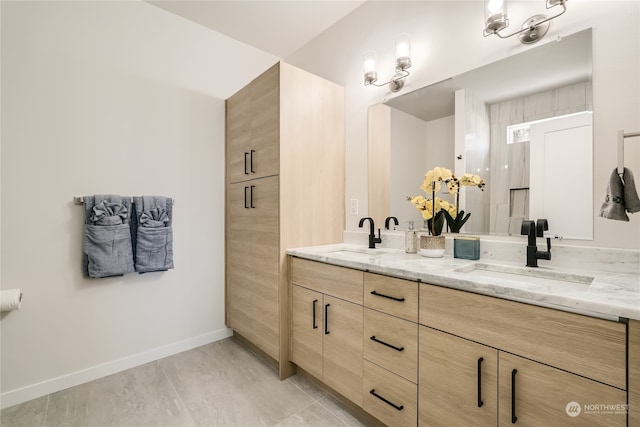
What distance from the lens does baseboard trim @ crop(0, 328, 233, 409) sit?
176 cm

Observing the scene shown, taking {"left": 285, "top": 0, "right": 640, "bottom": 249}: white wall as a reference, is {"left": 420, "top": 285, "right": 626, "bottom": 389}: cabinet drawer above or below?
below

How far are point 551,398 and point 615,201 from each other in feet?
2.30

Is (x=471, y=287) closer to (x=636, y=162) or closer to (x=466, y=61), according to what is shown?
(x=636, y=162)

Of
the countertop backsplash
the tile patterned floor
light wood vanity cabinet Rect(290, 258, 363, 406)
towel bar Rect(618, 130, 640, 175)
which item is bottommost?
the tile patterned floor

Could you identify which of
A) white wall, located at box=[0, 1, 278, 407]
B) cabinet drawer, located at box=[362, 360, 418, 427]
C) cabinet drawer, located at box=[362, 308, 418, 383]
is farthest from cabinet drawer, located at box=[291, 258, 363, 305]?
white wall, located at box=[0, 1, 278, 407]

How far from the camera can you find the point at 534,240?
4.48ft

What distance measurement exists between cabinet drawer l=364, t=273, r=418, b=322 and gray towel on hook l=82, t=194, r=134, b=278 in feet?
5.60

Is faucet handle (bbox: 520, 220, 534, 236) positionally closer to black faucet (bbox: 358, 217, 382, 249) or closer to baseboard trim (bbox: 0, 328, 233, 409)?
black faucet (bbox: 358, 217, 382, 249)

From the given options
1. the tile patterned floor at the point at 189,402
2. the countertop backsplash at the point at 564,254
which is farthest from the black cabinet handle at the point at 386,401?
the countertop backsplash at the point at 564,254

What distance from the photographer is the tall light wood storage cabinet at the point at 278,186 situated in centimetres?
198

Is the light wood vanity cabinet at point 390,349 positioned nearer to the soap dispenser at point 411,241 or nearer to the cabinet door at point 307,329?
the cabinet door at point 307,329

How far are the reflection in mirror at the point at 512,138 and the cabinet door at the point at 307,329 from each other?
86 centimetres

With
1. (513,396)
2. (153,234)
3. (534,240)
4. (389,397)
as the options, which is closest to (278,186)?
(153,234)

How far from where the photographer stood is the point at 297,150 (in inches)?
80.6
